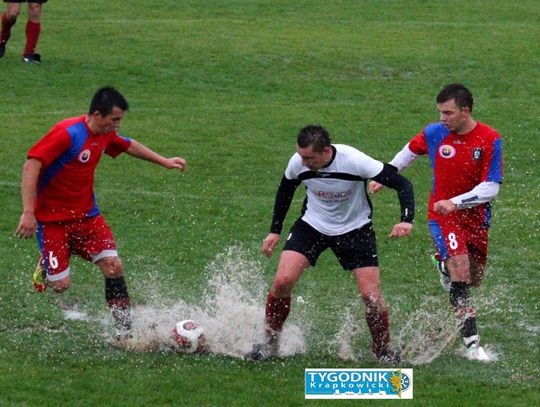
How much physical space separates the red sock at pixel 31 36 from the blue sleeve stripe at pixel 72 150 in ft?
34.2

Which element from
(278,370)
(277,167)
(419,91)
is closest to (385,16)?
(419,91)

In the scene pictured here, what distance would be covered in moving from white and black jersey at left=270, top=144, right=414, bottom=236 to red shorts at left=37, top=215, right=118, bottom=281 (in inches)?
53.0

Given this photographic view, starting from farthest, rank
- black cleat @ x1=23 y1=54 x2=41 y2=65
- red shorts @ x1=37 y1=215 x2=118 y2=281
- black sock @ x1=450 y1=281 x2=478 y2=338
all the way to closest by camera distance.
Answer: black cleat @ x1=23 y1=54 x2=41 y2=65, red shorts @ x1=37 y1=215 x2=118 y2=281, black sock @ x1=450 y1=281 x2=478 y2=338

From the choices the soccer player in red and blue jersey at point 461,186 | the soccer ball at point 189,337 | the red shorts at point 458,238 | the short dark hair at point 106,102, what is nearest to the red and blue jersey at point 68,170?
the short dark hair at point 106,102

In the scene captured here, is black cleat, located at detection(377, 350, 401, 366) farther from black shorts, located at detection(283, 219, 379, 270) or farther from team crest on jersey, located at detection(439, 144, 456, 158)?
team crest on jersey, located at detection(439, 144, 456, 158)

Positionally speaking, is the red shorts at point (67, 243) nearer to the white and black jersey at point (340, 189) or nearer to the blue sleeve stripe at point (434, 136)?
the white and black jersey at point (340, 189)

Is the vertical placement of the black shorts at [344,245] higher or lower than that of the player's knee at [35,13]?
lower

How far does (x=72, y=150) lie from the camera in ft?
28.9

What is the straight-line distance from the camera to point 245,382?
8203mm

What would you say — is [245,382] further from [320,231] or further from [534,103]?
[534,103]

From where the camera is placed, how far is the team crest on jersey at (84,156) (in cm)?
888

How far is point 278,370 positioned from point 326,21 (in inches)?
632

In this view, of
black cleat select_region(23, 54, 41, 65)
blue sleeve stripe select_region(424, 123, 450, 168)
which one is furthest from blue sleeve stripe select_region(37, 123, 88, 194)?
black cleat select_region(23, 54, 41, 65)

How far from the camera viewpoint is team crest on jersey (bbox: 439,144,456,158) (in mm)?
9211
